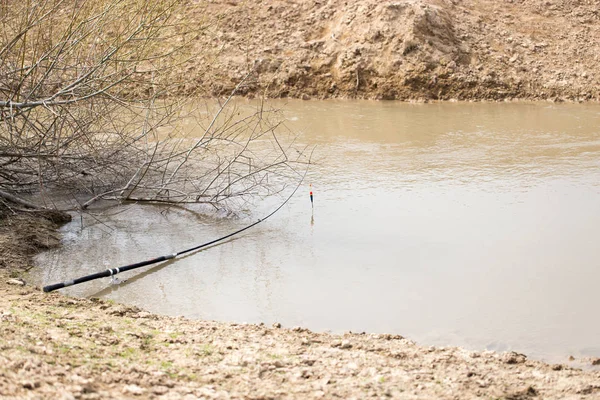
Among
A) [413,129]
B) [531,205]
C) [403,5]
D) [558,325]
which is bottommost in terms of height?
[558,325]

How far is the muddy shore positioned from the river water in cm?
37

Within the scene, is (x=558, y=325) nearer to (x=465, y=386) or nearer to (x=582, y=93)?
(x=465, y=386)

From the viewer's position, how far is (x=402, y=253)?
18.6 ft

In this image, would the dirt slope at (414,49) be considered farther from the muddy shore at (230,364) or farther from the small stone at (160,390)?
the small stone at (160,390)

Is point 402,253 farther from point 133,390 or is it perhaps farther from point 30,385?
point 30,385

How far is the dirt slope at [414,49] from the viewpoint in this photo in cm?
1310

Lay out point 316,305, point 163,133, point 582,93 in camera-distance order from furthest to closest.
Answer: point 582,93 → point 163,133 → point 316,305

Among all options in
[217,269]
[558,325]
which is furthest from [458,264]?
[217,269]

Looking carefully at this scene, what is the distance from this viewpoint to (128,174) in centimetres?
725

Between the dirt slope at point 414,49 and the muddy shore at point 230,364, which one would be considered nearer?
the muddy shore at point 230,364

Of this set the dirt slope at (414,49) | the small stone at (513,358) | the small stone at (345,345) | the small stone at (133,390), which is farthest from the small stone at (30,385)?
the dirt slope at (414,49)

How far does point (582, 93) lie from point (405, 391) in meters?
10.9

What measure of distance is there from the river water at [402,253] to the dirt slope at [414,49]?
14.0 ft

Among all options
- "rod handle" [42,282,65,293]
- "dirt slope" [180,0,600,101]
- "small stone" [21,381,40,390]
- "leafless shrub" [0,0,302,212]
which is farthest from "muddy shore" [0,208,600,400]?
"dirt slope" [180,0,600,101]
